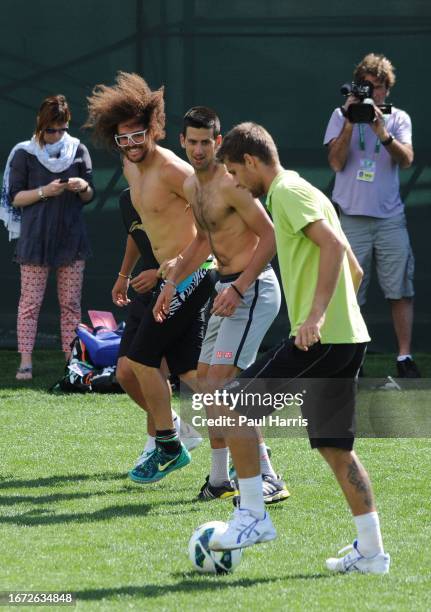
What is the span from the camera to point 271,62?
11.0 metres

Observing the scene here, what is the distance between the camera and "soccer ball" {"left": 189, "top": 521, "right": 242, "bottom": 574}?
4887 mm

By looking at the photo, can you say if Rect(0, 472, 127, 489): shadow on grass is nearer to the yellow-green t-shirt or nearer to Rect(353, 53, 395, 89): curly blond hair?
the yellow-green t-shirt

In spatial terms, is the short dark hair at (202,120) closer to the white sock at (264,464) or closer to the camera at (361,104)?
the white sock at (264,464)

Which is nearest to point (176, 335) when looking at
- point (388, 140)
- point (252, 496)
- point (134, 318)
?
point (134, 318)

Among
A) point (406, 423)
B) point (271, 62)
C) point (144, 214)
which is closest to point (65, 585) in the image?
point (144, 214)

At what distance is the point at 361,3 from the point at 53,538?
6620mm

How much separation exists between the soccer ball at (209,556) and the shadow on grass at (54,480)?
6.24ft

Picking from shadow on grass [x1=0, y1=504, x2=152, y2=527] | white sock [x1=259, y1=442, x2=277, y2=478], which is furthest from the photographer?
shadow on grass [x1=0, y1=504, x2=152, y2=527]

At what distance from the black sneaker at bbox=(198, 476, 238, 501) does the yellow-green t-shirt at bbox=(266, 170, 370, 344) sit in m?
1.64

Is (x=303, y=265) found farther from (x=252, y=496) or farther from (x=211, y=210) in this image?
(x=211, y=210)

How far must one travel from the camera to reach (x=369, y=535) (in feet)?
15.6

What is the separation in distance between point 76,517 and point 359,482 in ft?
5.43

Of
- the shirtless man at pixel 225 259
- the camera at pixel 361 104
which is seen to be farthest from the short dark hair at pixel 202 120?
the camera at pixel 361 104

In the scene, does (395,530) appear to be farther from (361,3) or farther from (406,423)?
(361,3)
